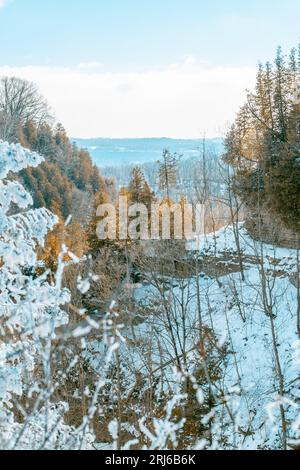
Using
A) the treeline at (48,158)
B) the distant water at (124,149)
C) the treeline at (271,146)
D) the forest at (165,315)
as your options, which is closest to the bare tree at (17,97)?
the treeline at (48,158)

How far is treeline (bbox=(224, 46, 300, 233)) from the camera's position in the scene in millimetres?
18250

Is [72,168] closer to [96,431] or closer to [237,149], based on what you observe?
[237,149]

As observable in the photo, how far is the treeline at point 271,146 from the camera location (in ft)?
59.9

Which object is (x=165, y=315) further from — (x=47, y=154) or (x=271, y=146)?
(x=47, y=154)

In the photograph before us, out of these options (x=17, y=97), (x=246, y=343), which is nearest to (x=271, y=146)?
(x=246, y=343)

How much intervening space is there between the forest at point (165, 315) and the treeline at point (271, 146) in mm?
83

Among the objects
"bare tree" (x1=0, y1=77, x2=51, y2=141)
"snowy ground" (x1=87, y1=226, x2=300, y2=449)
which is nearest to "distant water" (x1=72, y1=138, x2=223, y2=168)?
"bare tree" (x1=0, y1=77, x2=51, y2=141)

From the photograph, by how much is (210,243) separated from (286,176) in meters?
11.3

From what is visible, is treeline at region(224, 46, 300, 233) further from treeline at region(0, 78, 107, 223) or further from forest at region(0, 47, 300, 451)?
treeline at region(0, 78, 107, 223)

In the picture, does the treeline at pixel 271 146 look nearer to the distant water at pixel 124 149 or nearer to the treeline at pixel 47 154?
the treeline at pixel 47 154

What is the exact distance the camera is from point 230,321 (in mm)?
20797

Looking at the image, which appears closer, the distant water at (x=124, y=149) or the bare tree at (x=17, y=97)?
the bare tree at (x=17, y=97)
